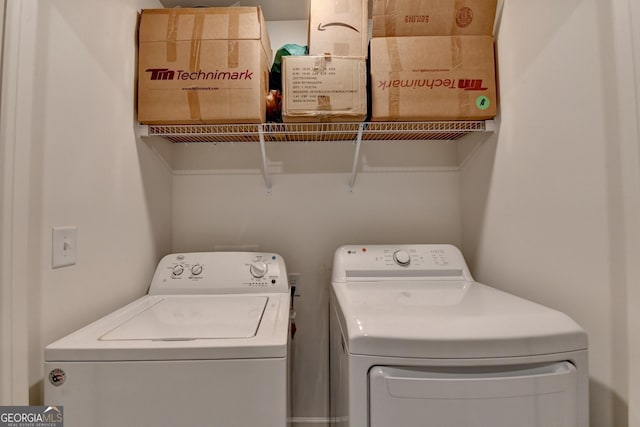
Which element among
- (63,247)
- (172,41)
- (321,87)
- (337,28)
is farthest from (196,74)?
(63,247)

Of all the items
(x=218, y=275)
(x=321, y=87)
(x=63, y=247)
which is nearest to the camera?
(x=63, y=247)

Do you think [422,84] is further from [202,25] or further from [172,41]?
[172,41]

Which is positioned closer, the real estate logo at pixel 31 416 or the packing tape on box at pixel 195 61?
the real estate logo at pixel 31 416

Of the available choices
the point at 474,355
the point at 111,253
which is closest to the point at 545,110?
the point at 474,355

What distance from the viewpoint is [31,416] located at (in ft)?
2.66

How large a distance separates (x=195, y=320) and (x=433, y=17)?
1.60 metres

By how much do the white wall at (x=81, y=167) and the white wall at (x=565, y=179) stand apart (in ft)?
5.25

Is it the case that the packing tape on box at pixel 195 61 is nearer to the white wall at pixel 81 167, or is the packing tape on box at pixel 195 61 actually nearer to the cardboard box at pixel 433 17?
the white wall at pixel 81 167

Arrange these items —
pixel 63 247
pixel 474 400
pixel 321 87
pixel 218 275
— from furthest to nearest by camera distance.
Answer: pixel 218 275, pixel 321 87, pixel 63 247, pixel 474 400

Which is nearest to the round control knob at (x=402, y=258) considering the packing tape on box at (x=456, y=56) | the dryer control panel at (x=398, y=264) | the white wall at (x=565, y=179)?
the dryer control panel at (x=398, y=264)

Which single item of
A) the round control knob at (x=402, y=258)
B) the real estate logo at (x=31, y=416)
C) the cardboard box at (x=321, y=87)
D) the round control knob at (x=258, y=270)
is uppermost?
the cardboard box at (x=321, y=87)

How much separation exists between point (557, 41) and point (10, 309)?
1.82 meters

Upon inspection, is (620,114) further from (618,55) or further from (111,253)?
(111,253)

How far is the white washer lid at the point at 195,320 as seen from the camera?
2.93ft
